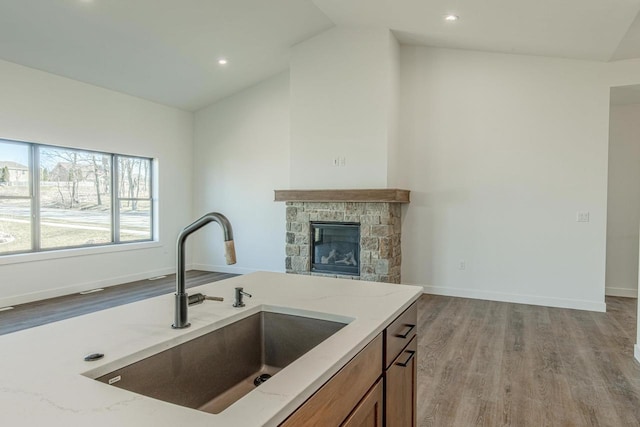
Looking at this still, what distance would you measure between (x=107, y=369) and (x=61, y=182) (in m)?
5.55

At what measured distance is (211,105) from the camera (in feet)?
23.7

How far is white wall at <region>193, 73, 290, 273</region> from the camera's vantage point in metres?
6.65

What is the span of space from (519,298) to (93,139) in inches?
243

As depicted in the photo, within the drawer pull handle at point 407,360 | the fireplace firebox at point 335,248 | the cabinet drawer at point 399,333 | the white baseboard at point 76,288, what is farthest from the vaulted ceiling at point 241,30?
the drawer pull handle at point 407,360

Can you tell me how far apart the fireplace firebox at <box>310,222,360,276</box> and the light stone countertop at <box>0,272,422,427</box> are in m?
3.70

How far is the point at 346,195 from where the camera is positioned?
5.31 meters

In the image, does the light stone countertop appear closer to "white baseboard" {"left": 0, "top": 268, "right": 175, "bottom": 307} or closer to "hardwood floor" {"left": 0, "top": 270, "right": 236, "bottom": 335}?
"hardwood floor" {"left": 0, "top": 270, "right": 236, "bottom": 335}

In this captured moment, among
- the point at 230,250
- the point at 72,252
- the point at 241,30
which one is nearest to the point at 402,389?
the point at 230,250

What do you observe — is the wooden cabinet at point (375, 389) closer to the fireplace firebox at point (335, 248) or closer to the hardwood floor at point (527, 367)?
the hardwood floor at point (527, 367)

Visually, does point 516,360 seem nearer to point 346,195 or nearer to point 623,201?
point 346,195

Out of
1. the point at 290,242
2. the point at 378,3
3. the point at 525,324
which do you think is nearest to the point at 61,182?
the point at 290,242

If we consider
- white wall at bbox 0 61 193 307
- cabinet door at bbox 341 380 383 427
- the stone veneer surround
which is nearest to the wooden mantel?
the stone veneer surround

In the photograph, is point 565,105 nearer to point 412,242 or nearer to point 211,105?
point 412,242

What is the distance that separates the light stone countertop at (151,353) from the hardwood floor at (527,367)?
1348 millimetres
